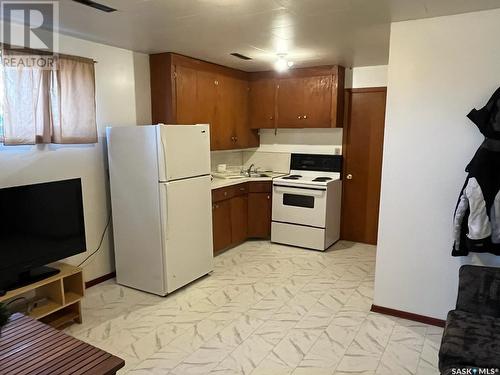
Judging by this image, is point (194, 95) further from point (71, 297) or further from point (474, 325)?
point (474, 325)

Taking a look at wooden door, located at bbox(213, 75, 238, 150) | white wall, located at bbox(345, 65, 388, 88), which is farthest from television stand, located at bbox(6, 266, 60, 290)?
white wall, located at bbox(345, 65, 388, 88)

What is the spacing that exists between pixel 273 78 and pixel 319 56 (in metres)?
1.04


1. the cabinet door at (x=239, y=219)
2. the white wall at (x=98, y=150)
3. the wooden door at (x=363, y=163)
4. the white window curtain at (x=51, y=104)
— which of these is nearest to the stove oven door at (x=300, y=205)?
the cabinet door at (x=239, y=219)

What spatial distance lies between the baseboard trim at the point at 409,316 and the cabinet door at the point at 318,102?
8.08ft

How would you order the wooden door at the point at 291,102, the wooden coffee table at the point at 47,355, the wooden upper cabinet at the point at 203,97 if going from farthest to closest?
the wooden door at the point at 291,102
the wooden upper cabinet at the point at 203,97
the wooden coffee table at the point at 47,355

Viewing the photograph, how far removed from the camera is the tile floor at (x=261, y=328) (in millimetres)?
2461

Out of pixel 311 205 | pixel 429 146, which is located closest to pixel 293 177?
pixel 311 205

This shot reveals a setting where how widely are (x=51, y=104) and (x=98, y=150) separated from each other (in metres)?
0.62

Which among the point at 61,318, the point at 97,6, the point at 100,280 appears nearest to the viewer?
the point at 97,6

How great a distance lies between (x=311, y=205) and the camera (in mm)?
4660

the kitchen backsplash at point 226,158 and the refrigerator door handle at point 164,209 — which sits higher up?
the kitchen backsplash at point 226,158

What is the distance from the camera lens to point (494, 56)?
2496mm

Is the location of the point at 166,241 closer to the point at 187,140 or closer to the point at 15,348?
the point at 187,140

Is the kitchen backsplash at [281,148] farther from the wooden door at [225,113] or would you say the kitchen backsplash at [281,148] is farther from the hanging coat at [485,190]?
the hanging coat at [485,190]
